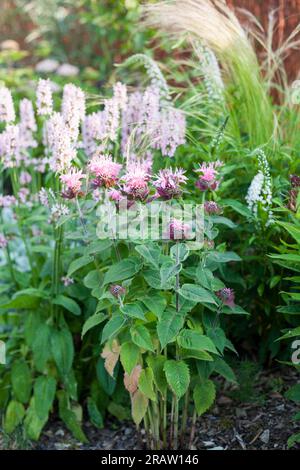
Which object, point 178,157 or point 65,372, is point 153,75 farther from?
point 65,372

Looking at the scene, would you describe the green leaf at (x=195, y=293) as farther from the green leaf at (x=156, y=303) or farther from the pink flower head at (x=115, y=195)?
the pink flower head at (x=115, y=195)

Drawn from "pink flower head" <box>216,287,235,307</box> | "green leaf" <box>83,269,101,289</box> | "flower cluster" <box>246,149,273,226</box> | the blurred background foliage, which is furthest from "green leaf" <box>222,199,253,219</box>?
the blurred background foliage

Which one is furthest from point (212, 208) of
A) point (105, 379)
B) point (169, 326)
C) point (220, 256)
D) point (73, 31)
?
point (73, 31)

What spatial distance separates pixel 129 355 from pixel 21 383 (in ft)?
2.68

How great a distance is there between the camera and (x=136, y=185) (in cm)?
210

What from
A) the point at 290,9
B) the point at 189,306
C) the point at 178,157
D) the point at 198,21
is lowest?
the point at 189,306

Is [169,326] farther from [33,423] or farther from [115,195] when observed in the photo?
[33,423]

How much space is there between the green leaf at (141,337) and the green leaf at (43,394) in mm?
761

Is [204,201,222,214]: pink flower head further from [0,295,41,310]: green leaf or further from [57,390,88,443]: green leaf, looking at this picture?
[57,390,88,443]: green leaf

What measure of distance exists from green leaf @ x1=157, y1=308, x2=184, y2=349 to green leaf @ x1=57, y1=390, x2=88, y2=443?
0.86 metres

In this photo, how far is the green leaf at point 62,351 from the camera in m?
2.75
